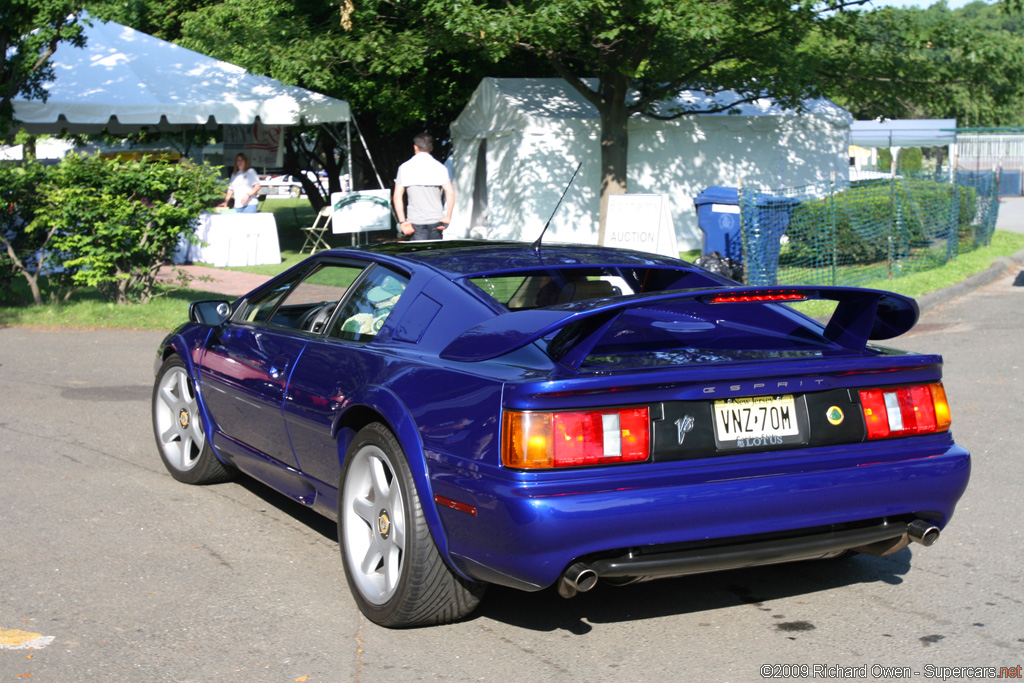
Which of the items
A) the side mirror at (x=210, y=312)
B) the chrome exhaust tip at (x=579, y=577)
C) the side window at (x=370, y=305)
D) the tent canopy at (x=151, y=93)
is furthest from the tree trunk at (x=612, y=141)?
the chrome exhaust tip at (x=579, y=577)

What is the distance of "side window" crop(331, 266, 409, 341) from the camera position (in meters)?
4.29

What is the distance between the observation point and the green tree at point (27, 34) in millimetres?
12180

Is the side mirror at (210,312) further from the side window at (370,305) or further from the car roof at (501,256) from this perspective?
the side window at (370,305)

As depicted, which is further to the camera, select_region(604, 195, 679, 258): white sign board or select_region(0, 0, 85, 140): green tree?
select_region(604, 195, 679, 258): white sign board

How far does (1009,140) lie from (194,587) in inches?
1937

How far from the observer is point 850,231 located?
48.0 ft

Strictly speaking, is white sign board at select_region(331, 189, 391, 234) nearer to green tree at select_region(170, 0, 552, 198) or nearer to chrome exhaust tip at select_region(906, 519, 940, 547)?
green tree at select_region(170, 0, 552, 198)

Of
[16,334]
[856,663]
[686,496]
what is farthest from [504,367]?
[16,334]

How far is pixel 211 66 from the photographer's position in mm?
19172

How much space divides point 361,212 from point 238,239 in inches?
91.0

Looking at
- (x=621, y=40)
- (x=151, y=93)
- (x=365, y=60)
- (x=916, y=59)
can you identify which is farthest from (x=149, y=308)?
(x=916, y=59)

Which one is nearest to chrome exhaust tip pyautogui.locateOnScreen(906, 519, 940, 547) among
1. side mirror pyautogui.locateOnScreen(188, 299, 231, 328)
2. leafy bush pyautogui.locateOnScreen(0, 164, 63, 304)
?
side mirror pyautogui.locateOnScreen(188, 299, 231, 328)

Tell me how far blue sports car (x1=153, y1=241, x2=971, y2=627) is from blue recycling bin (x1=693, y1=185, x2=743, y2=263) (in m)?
10.7

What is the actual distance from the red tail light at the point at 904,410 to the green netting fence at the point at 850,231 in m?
9.45
